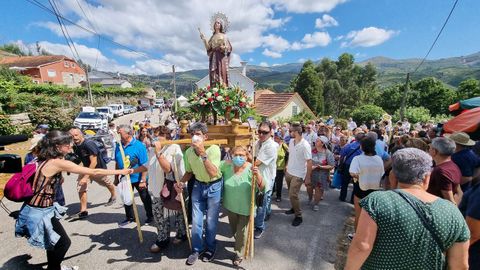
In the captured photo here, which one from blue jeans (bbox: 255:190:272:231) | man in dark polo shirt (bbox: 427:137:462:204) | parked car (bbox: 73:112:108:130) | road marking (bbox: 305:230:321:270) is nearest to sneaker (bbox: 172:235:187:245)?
blue jeans (bbox: 255:190:272:231)

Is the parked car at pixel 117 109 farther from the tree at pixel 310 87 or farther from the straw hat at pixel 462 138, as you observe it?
the straw hat at pixel 462 138

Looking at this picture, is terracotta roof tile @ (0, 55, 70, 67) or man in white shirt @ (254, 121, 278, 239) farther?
terracotta roof tile @ (0, 55, 70, 67)

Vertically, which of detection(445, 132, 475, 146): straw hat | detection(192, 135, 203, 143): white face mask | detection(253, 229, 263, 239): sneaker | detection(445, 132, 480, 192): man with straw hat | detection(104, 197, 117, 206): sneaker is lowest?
detection(253, 229, 263, 239): sneaker

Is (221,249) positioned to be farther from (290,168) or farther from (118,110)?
(118,110)

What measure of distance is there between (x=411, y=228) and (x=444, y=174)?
180 centimetres

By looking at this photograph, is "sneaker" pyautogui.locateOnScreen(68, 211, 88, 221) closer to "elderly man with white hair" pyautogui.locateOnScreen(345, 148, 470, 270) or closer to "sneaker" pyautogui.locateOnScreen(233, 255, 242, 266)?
"sneaker" pyautogui.locateOnScreen(233, 255, 242, 266)

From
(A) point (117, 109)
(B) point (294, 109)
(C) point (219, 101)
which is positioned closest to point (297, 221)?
(C) point (219, 101)

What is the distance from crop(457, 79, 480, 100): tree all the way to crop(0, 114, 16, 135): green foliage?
1918 inches

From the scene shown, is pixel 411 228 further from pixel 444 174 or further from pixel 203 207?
pixel 203 207

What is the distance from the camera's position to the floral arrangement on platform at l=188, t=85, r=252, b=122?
15.6 feet

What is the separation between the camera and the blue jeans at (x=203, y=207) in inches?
145

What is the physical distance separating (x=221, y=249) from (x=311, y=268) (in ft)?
4.79

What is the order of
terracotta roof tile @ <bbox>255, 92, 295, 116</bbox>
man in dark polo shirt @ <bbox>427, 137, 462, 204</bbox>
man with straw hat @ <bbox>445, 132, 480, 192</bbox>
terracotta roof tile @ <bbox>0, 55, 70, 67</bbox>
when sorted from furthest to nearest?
1. terracotta roof tile @ <bbox>0, 55, 70, 67</bbox>
2. terracotta roof tile @ <bbox>255, 92, 295, 116</bbox>
3. man with straw hat @ <bbox>445, 132, 480, 192</bbox>
4. man in dark polo shirt @ <bbox>427, 137, 462, 204</bbox>

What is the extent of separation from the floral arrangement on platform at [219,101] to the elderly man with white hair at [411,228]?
3442 mm
